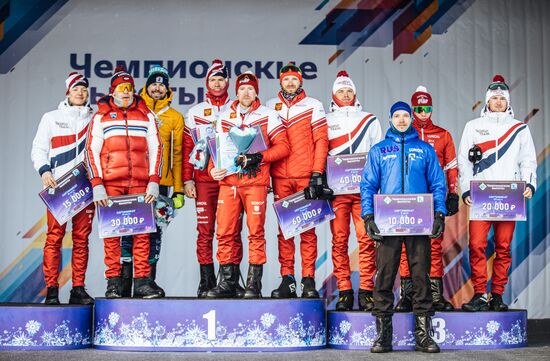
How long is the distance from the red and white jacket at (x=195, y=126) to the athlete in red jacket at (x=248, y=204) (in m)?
0.42

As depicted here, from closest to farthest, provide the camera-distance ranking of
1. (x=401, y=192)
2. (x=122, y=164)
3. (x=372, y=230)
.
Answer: (x=372, y=230) < (x=401, y=192) < (x=122, y=164)

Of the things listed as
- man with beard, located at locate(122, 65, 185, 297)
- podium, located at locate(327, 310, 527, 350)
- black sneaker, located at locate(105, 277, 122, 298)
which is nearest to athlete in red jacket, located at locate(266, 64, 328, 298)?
podium, located at locate(327, 310, 527, 350)

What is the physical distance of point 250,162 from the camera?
5023mm

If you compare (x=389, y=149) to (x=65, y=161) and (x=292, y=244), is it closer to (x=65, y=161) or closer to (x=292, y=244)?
(x=292, y=244)

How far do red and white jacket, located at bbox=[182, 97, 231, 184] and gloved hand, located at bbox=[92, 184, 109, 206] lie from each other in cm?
79

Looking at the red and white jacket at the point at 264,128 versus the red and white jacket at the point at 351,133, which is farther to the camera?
the red and white jacket at the point at 351,133

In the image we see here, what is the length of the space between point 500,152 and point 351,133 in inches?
43.7

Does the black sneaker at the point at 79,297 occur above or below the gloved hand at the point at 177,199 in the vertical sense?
below

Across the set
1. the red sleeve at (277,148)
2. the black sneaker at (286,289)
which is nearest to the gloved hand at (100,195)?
the red sleeve at (277,148)

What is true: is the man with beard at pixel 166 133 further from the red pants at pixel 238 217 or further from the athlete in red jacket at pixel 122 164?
the red pants at pixel 238 217

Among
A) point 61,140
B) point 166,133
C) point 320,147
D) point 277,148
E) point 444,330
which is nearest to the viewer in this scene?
point 444,330

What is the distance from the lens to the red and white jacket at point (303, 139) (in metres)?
5.32

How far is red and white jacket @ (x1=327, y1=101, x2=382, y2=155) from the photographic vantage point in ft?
17.9

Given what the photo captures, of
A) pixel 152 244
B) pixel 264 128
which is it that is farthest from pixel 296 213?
pixel 152 244
